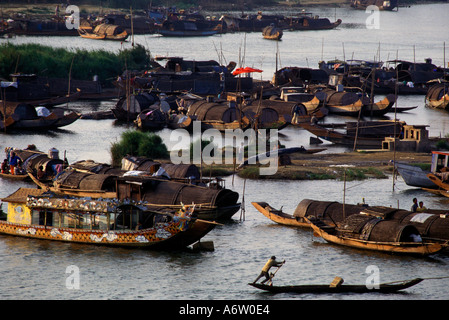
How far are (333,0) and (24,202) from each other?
149100 mm

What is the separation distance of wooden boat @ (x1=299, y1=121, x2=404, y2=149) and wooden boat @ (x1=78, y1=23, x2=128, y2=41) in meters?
58.0

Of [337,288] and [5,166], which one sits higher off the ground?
[5,166]

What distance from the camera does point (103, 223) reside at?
2895 cm

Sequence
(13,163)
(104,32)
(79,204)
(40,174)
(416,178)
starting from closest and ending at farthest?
1. (79,204)
2. (40,174)
3. (416,178)
4. (13,163)
5. (104,32)

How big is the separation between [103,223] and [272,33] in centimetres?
9011

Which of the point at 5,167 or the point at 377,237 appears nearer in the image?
the point at 377,237

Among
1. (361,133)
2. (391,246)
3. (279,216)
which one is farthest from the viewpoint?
(361,133)

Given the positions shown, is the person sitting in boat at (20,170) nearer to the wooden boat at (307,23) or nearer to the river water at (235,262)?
the river water at (235,262)

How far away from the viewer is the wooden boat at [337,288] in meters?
24.1

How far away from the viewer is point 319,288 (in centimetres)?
2425

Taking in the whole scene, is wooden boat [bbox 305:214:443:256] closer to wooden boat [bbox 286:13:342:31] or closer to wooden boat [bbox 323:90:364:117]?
wooden boat [bbox 323:90:364:117]

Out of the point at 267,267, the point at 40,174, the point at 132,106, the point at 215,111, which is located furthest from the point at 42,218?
the point at 132,106

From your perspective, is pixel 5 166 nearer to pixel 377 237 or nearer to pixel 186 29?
pixel 377 237

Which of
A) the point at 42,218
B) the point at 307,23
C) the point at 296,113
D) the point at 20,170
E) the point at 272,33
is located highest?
the point at 307,23
